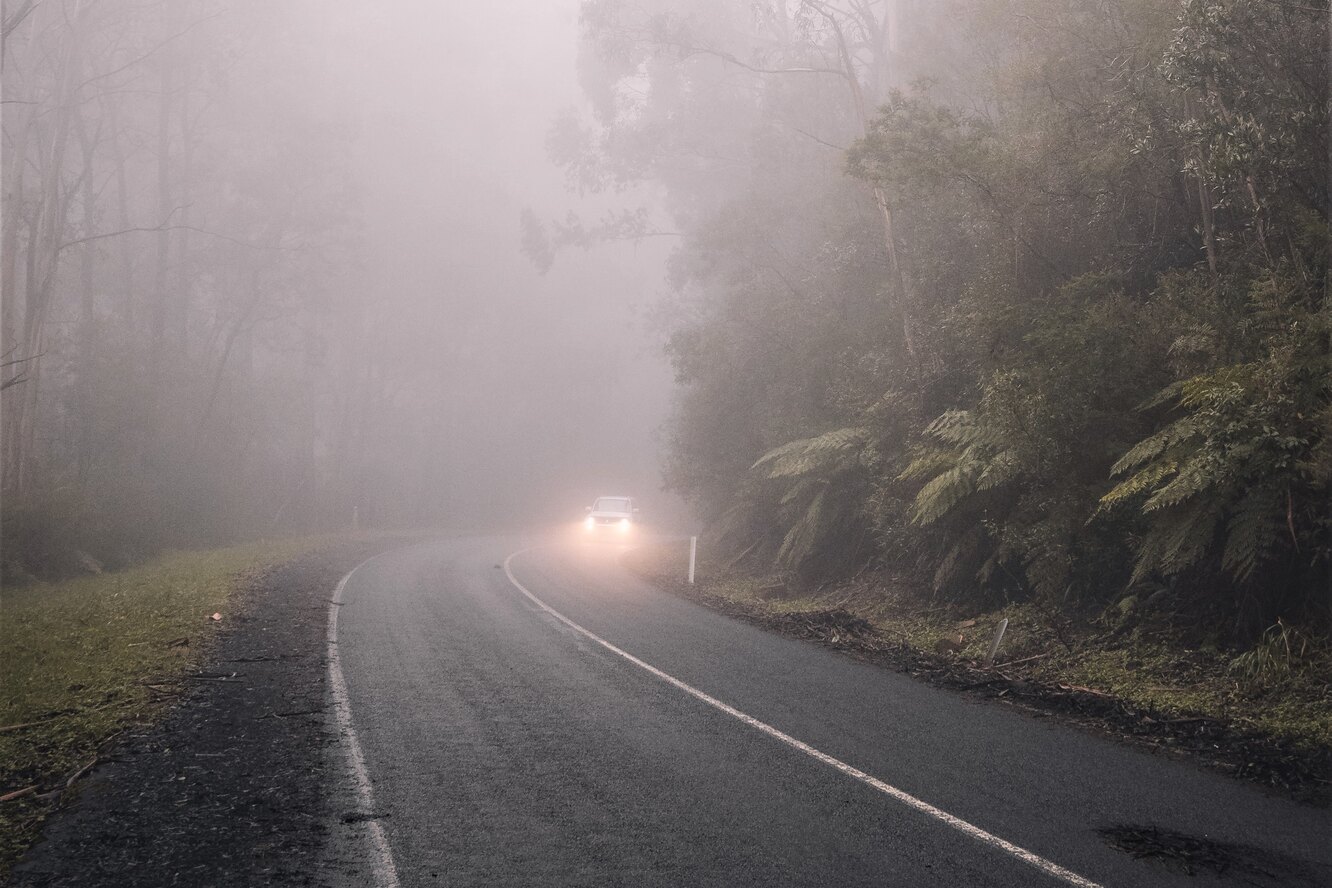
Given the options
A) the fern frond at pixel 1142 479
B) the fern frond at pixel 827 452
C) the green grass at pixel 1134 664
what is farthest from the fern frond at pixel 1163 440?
the fern frond at pixel 827 452

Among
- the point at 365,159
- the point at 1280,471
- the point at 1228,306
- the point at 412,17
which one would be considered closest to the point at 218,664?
the point at 1280,471

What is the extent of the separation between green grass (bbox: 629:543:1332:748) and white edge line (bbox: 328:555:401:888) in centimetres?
618

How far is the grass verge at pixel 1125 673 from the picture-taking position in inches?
253

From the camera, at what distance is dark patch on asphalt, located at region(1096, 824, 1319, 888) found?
14.2ft

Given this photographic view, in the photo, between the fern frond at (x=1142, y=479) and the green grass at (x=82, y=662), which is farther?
the fern frond at (x=1142, y=479)

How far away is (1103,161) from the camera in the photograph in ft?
37.6

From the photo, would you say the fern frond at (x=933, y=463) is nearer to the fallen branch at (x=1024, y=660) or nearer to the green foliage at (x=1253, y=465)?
the fallen branch at (x=1024, y=660)

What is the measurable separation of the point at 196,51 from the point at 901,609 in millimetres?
31254

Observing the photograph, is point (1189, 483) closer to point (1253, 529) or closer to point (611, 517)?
point (1253, 529)

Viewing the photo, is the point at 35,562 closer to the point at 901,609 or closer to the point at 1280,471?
the point at 901,609

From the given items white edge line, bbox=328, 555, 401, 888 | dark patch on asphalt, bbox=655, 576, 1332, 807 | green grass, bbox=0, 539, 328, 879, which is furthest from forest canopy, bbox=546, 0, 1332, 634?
green grass, bbox=0, 539, 328, 879

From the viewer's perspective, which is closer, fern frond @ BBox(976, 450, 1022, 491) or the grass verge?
the grass verge

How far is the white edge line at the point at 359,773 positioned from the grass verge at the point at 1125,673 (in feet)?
18.1

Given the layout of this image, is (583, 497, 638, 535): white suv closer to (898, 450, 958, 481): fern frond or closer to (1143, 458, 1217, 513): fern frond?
(898, 450, 958, 481): fern frond
